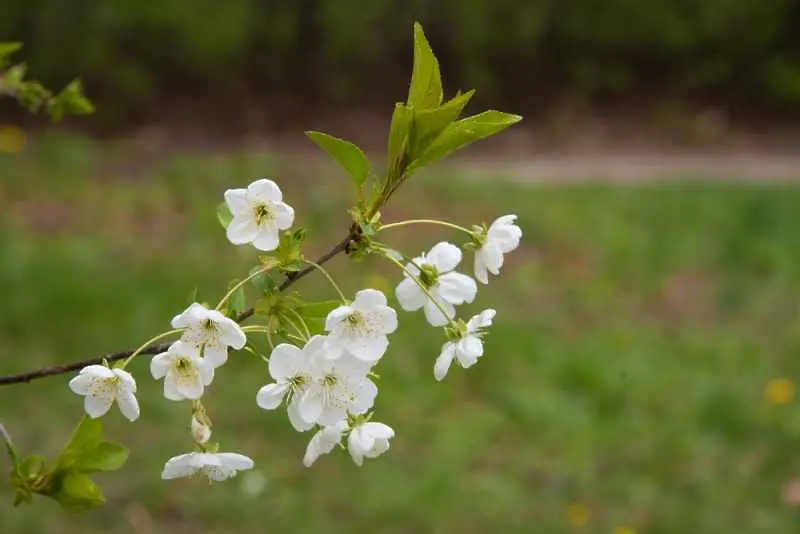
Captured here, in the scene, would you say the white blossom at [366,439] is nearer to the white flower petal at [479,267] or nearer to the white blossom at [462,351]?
the white blossom at [462,351]

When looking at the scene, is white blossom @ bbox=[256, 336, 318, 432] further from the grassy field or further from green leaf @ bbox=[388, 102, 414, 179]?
the grassy field

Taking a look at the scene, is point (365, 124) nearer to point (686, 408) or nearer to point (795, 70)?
point (795, 70)

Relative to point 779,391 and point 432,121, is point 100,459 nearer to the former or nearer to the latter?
point 432,121

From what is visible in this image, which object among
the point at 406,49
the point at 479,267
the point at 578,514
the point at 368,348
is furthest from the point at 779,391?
the point at 406,49

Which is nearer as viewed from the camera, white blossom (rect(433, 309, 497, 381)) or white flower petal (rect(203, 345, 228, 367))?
white flower petal (rect(203, 345, 228, 367))

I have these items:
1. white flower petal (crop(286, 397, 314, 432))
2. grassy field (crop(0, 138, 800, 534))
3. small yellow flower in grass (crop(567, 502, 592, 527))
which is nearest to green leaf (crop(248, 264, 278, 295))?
white flower petal (crop(286, 397, 314, 432))

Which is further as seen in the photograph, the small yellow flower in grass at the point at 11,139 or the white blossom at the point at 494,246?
the small yellow flower in grass at the point at 11,139

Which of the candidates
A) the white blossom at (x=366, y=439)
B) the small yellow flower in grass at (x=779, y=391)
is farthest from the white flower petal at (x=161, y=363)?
the small yellow flower in grass at (x=779, y=391)
